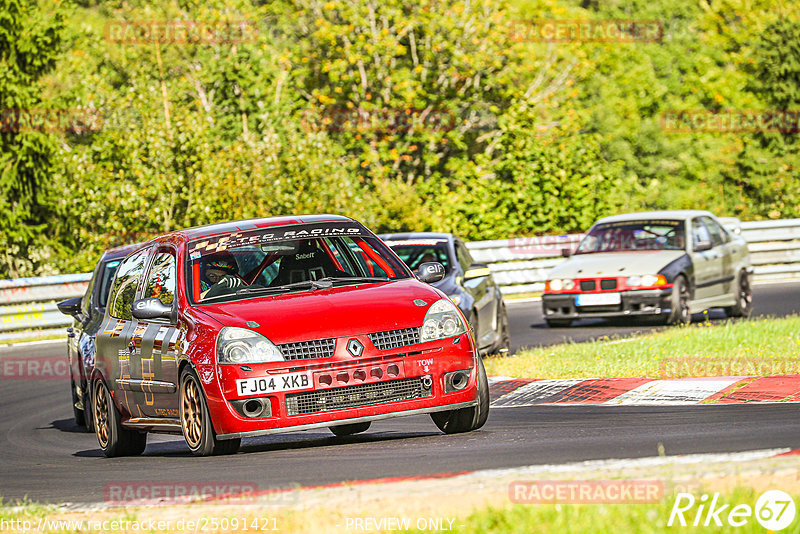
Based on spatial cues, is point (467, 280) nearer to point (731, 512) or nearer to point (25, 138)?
point (731, 512)

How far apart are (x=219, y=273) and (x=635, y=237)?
11.7m

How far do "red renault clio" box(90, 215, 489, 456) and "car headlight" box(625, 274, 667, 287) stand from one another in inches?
366

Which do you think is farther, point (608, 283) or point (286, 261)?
point (608, 283)

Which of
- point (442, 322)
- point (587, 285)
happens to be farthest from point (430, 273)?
point (587, 285)

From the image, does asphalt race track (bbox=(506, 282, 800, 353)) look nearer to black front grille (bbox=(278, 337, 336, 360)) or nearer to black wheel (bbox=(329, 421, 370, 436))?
black wheel (bbox=(329, 421, 370, 436))

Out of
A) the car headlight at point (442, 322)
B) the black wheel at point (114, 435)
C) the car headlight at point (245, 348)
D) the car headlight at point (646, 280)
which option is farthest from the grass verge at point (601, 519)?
the car headlight at point (646, 280)

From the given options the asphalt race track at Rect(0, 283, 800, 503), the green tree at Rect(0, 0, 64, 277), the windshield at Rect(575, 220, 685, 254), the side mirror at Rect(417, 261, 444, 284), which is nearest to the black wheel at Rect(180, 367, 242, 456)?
the asphalt race track at Rect(0, 283, 800, 503)

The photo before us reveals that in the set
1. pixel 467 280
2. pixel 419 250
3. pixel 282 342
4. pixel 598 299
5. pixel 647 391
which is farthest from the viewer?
pixel 598 299

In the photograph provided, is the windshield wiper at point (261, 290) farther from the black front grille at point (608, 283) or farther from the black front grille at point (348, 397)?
the black front grille at point (608, 283)

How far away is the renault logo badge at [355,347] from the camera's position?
8.41 meters

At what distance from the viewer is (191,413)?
8914mm

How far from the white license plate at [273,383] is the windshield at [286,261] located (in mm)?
918

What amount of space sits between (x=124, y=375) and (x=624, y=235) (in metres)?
11.5

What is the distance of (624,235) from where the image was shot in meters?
20.2
